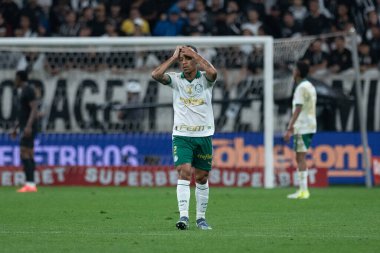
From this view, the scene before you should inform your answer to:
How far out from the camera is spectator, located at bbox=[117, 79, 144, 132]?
81.4 feet

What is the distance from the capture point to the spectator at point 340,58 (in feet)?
81.7

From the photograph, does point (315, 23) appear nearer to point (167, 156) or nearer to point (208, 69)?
point (167, 156)

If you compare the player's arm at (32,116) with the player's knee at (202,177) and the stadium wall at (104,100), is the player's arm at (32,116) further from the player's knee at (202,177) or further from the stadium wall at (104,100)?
the player's knee at (202,177)

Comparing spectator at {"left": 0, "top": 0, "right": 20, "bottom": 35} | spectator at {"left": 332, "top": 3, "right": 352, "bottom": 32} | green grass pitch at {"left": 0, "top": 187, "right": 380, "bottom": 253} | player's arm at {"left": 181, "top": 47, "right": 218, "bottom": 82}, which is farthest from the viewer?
spectator at {"left": 0, "top": 0, "right": 20, "bottom": 35}

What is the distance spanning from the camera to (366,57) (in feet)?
83.9

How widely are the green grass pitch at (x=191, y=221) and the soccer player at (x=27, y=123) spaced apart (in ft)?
1.71

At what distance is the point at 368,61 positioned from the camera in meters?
25.5

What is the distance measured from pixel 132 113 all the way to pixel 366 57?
5.80 metres

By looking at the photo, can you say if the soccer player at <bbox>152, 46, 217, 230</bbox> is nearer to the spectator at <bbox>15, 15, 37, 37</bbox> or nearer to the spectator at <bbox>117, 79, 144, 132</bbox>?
the spectator at <bbox>117, 79, 144, 132</bbox>

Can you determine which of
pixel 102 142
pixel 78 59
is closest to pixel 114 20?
pixel 78 59

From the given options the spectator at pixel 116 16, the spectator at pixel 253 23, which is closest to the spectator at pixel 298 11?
the spectator at pixel 253 23

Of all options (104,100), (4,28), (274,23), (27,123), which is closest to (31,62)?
(104,100)

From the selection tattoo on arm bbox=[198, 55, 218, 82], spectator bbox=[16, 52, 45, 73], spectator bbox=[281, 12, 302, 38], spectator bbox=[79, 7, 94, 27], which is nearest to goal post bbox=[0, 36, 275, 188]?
spectator bbox=[16, 52, 45, 73]

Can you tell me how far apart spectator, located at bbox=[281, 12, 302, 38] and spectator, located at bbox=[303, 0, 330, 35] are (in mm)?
227
